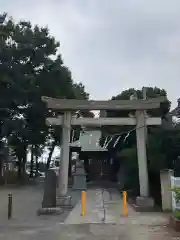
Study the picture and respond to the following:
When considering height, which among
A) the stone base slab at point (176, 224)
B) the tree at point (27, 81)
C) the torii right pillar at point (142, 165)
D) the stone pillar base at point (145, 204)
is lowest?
the stone base slab at point (176, 224)

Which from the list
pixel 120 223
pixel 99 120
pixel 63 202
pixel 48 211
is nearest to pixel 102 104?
pixel 99 120

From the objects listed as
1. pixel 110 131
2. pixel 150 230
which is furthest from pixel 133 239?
pixel 110 131

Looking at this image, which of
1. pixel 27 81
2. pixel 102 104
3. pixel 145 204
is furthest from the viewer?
pixel 27 81

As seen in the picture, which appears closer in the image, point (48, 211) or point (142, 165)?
point (48, 211)

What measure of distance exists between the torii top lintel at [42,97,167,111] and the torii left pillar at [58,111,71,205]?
1.61ft

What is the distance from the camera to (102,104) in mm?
19031

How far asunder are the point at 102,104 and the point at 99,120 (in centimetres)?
79

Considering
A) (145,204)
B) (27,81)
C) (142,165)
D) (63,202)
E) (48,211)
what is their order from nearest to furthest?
(48,211) < (145,204) < (63,202) < (142,165) < (27,81)

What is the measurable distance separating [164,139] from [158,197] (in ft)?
8.95

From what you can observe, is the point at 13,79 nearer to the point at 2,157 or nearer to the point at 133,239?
the point at 2,157

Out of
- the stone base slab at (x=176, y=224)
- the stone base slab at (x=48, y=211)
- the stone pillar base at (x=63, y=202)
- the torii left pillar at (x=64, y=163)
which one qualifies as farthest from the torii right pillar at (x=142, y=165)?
the stone base slab at (x=176, y=224)

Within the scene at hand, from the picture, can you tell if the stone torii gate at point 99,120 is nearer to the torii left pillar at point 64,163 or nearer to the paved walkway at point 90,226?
the torii left pillar at point 64,163

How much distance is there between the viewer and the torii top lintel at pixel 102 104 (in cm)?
1867

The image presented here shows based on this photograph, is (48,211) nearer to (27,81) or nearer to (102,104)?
(102,104)
